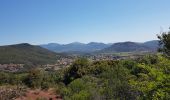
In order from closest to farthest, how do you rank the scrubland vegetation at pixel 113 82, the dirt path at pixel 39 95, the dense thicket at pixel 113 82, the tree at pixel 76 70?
the dense thicket at pixel 113 82 < the scrubland vegetation at pixel 113 82 < the dirt path at pixel 39 95 < the tree at pixel 76 70

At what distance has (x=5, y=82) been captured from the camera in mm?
63781

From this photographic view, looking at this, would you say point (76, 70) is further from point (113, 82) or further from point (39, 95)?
point (113, 82)

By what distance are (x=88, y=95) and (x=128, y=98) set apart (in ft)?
16.5

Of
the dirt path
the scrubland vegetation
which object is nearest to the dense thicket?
the scrubland vegetation

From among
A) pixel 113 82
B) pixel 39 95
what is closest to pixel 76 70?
pixel 39 95

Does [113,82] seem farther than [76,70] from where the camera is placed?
No

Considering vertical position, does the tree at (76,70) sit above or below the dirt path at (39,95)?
above

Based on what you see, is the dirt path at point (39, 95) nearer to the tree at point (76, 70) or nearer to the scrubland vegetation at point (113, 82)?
the scrubland vegetation at point (113, 82)

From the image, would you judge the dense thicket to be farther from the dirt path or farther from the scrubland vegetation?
the dirt path

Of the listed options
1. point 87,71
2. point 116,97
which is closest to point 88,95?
point 116,97

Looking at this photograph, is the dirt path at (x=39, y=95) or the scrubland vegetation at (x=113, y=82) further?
the dirt path at (x=39, y=95)

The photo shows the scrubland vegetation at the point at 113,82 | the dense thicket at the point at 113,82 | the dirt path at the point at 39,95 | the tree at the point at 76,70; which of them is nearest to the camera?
the dense thicket at the point at 113,82

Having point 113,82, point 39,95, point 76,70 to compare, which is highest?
point 113,82

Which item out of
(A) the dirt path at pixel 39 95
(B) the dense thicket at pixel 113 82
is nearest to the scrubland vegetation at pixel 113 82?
(B) the dense thicket at pixel 113 82
